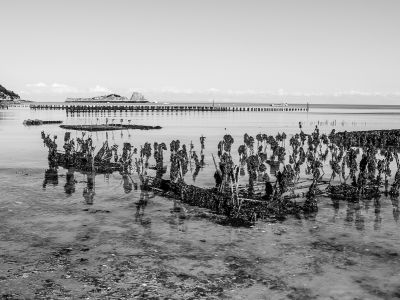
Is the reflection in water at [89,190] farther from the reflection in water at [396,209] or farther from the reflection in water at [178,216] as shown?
the reflection in water at [396,209]

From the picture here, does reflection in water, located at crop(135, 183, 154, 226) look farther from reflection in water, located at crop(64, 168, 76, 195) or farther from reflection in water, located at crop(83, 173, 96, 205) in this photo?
reflection in water, located at crop(64, 168, 76, 195)

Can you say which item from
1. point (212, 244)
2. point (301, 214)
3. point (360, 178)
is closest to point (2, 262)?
point (212, 244)

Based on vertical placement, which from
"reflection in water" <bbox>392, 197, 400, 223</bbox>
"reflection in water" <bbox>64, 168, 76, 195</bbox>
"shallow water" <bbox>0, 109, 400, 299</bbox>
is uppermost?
"reflection in water" <bbox>392, 197, 400, 223</bbox>

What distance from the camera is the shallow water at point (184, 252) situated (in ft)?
37.1

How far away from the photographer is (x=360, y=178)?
72.9ft

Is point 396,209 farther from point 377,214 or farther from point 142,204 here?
point 142,204

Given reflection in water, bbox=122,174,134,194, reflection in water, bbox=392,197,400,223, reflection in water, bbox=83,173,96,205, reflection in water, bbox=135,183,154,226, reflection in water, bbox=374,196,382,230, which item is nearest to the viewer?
reflection in water, bbox=374,196,382,230

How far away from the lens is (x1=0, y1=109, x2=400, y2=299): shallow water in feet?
37.1

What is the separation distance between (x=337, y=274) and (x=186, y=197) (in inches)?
387

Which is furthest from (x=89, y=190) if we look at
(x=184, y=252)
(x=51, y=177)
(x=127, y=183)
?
(x=184, y=252)

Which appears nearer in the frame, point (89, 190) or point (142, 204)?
point (142, 204)

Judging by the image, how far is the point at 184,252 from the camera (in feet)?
45.9

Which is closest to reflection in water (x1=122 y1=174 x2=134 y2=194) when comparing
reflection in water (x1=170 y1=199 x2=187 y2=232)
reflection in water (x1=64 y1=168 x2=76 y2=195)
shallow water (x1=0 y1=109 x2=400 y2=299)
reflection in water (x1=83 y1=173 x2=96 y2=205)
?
reflection in water (x1=83 y1=173 x2=96 y2=205)

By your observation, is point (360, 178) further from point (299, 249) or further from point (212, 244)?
point (212, 244)
